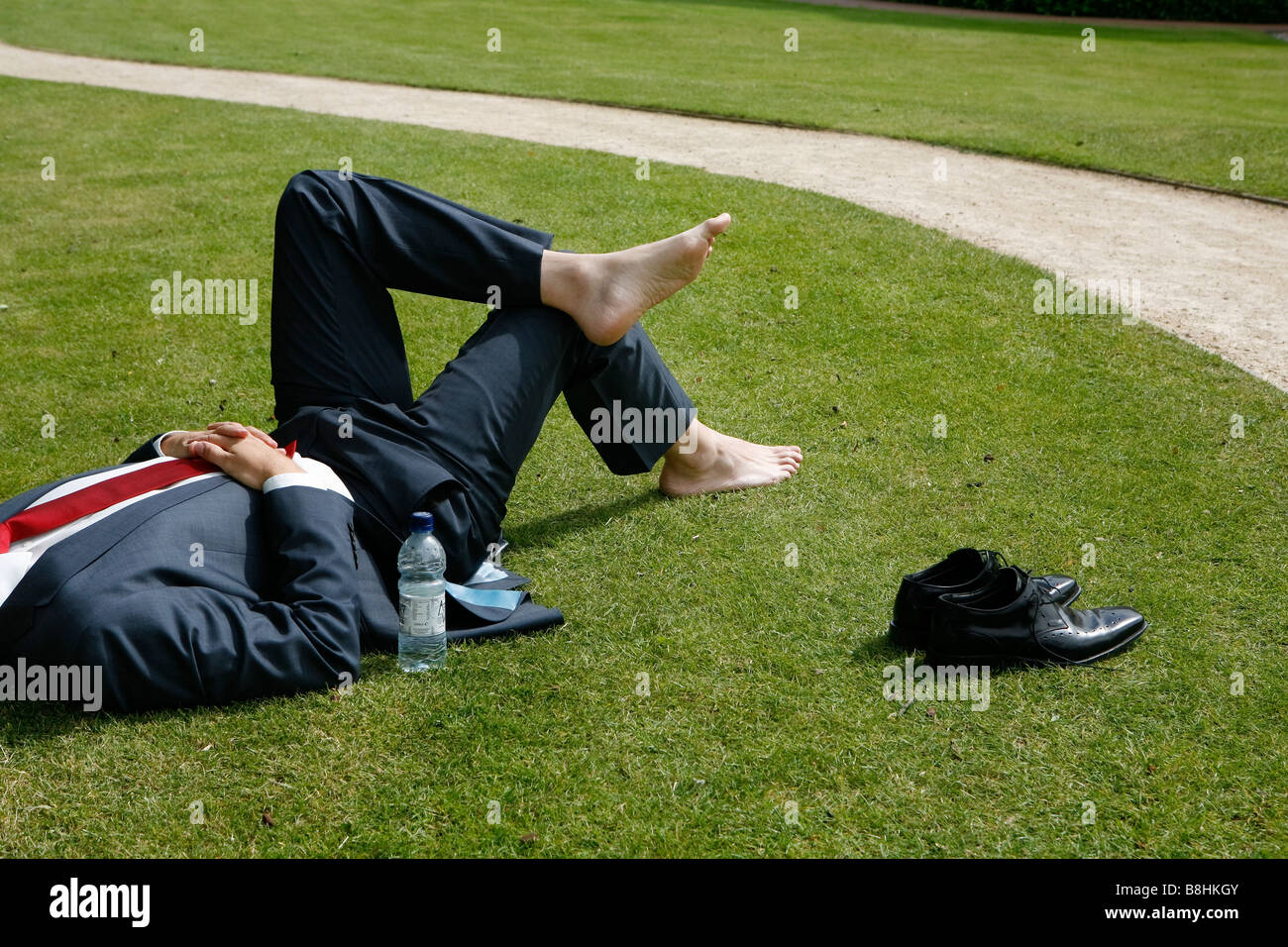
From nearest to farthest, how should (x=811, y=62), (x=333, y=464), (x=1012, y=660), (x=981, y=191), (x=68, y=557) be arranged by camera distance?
(x=68, y=557)
(x=1012, y=660)
(x=333, y=464)
(x=981, y=191)
(x=811, y=62)

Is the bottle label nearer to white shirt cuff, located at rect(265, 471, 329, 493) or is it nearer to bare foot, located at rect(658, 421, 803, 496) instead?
white shirt cuff, located at rect(265, 471, 329, 493)

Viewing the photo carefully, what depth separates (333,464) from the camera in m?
3.70

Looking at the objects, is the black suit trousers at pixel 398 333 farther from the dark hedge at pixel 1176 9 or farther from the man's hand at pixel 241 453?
the dark hedge at pixel 1176 9

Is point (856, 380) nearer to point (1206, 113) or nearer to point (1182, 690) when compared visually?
point (1182, 690)

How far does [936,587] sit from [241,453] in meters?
2.12

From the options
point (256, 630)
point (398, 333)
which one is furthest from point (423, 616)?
point (398, 333)

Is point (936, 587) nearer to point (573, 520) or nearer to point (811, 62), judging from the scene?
point (573, 520)

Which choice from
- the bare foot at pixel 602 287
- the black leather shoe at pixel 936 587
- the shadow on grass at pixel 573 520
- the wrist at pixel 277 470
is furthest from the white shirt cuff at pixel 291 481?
the black leather shoe at pixel 936 587

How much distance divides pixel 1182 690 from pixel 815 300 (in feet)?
12.8

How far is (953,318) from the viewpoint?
6.61m

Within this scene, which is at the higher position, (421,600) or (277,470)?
(277,470)

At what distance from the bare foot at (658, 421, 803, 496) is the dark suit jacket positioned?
1.30 m

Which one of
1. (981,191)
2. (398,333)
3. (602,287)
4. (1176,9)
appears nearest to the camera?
(602,287)
